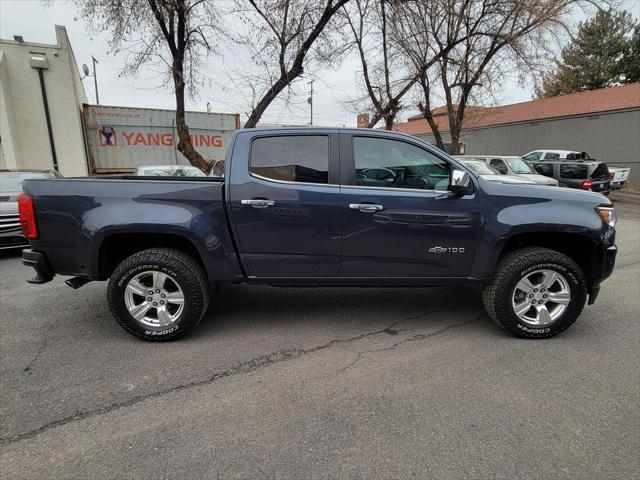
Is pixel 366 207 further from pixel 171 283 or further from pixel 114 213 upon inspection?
pixel 114 213

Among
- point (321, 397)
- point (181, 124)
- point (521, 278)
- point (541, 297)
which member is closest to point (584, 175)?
point (541, 297)

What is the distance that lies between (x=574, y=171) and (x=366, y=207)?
14.3 meters

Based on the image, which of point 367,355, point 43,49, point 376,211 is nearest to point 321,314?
point 367,355

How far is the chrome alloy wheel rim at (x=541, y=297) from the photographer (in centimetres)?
363

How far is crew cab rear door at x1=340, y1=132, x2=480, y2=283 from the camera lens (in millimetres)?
3529

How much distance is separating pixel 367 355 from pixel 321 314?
996 millimetres

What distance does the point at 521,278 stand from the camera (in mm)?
3598

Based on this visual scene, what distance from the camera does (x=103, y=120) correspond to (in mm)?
16797

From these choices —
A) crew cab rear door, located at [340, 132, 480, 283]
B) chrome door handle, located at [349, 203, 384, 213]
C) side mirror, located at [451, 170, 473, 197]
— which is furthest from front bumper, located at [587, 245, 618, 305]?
chrome door handle, located at [349, 203, 384, 213]

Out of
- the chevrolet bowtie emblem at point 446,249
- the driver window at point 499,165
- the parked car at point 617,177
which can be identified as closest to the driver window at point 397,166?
the chevrolet bowtie emblem at point 446,249

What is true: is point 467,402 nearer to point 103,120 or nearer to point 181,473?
point 181,473

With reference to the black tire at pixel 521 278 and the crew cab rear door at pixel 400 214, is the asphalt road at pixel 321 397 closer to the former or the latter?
the black tire at pixel 521 278

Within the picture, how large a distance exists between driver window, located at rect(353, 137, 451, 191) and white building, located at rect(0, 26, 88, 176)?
1515cm

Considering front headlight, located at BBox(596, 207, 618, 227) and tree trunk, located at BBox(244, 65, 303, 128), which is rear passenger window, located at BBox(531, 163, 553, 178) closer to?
tree trunk, located at BBox(244, 65, 303, 128)
